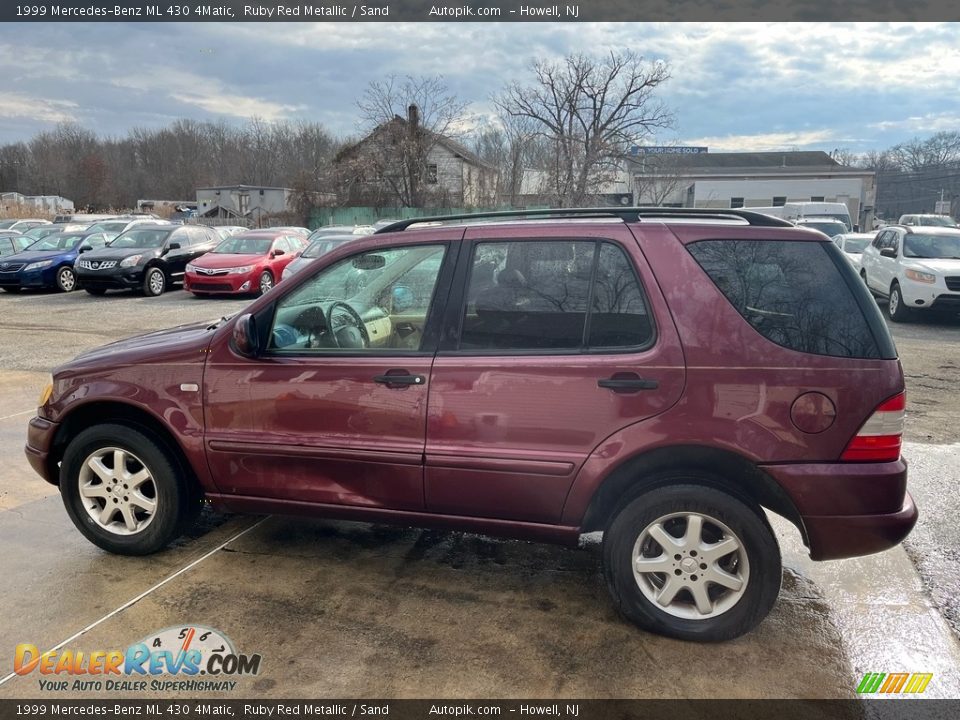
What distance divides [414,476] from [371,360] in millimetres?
591

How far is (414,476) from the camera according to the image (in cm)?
317

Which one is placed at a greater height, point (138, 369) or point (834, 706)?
point (138, 369)

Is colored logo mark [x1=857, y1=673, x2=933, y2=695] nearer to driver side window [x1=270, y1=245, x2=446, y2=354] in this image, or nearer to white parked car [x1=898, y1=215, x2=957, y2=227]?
driver side window [x1=270, y1=245, x2=446, y2=354]

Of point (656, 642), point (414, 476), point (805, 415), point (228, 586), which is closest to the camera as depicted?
point (805, 415)

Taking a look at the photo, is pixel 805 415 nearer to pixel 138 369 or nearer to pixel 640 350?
pixel 640 350

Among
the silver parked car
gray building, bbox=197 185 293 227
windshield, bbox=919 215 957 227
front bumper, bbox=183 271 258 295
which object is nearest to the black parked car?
front bumper, bbox=183 271 258 295

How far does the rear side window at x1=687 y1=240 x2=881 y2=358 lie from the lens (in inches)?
110

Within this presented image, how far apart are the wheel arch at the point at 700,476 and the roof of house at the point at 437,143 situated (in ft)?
116

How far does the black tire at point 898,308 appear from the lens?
12.1 m

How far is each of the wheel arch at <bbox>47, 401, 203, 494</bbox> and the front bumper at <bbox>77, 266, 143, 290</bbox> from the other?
43.7 feet

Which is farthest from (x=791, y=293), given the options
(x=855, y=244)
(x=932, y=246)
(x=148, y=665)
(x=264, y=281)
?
(x=855, y=244)

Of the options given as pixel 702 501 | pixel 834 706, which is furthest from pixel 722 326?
pixel 834 706

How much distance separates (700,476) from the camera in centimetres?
291

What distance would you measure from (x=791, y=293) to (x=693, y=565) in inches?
49.5
